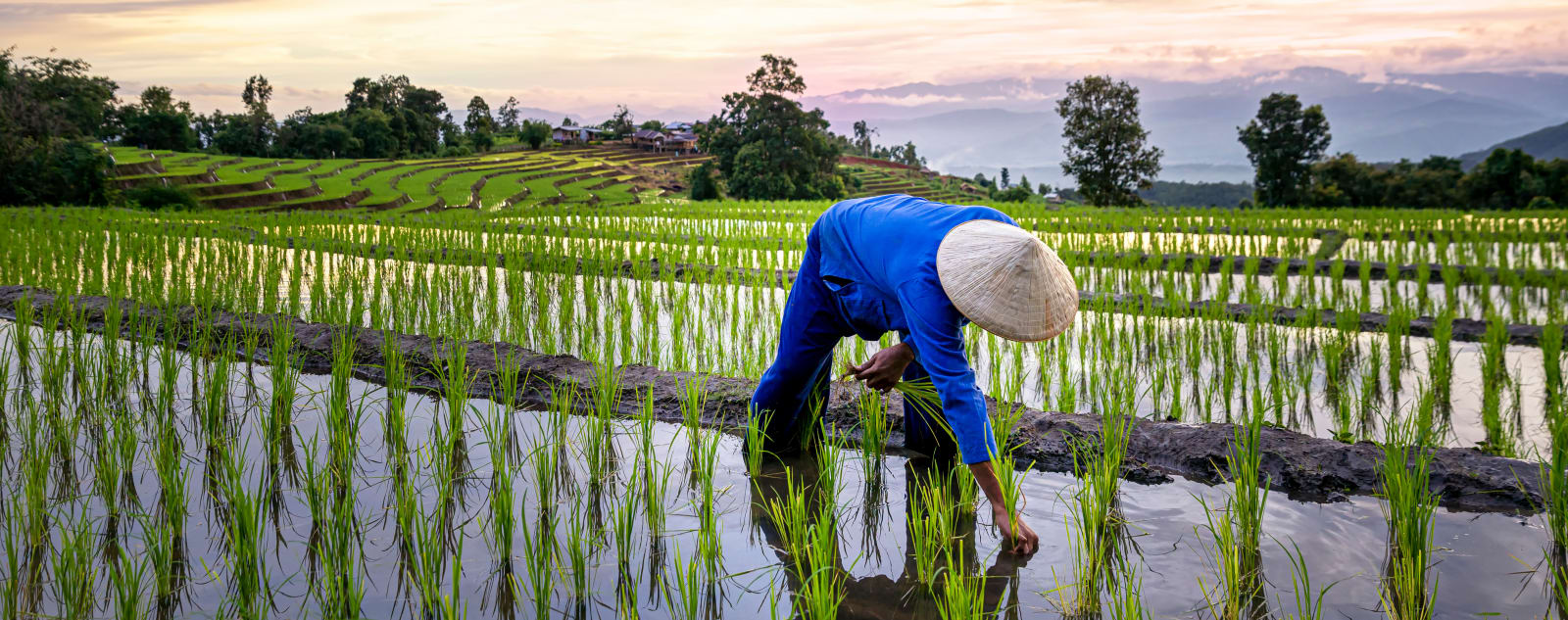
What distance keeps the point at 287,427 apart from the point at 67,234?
7118 mm

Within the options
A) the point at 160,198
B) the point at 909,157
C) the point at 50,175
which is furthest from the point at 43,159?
the point at 909,157

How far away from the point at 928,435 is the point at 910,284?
44.6 inches

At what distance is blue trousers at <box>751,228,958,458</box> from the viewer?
2695 mm

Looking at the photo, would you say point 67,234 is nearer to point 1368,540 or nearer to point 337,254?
point 337,254

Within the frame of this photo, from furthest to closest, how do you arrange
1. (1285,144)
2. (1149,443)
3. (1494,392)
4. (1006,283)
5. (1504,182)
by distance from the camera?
(1285,144)
(1504,182)
(1494,392)
(1149,443)
(1006,283)

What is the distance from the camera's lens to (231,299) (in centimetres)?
522

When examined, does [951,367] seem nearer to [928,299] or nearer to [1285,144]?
[928,299]

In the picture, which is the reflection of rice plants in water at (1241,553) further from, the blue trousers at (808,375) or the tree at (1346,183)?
the tree at (1346,183)

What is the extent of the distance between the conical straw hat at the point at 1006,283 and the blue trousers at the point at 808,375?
1.90ft

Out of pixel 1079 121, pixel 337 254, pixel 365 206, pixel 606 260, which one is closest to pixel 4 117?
pixel 365 206

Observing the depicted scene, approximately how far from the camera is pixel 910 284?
2.09m

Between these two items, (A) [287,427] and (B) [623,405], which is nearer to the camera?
(A) [287,427]

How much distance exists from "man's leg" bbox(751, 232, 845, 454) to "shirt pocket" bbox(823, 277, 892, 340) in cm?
9

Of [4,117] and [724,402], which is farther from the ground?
[4,117]
